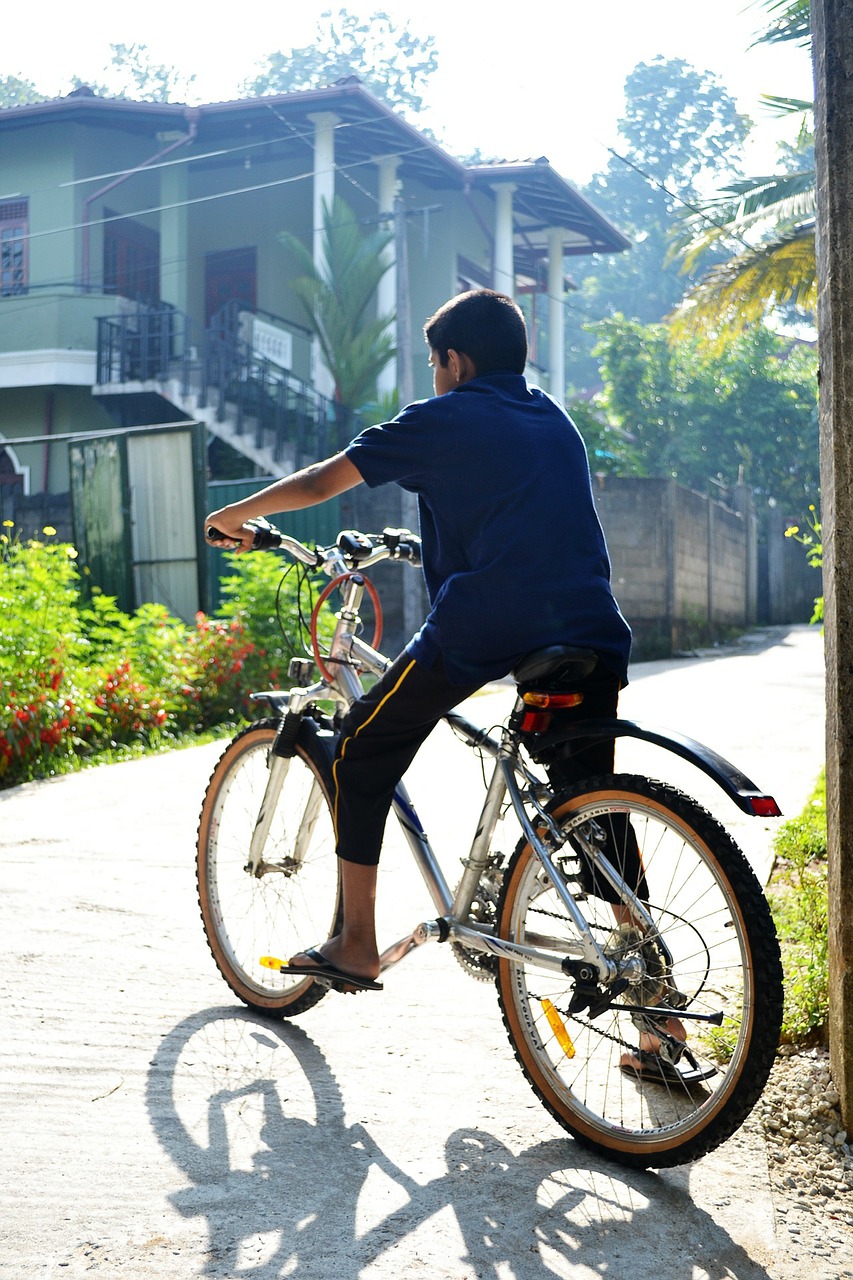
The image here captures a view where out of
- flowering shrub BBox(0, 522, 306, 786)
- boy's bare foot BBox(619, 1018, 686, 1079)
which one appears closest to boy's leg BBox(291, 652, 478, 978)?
boy's bare foot BBox(619, 1018, 686, 1079)

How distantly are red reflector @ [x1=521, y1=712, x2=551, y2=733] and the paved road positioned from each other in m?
0.91

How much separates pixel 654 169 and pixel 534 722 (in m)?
63.6

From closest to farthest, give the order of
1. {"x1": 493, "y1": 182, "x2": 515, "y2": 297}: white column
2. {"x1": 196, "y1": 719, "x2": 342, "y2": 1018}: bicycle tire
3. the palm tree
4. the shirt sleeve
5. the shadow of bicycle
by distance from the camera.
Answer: the shadow of bicycle
the shirt sleeve
{"x1": 196, "y1": 719, "x2": 342, "y2": 1018}: bicycle tire
the palm tree
{"x1": 493, "y1": 182, "x2": 515, "y2": 297}: white column

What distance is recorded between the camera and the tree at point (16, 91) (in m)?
44.9

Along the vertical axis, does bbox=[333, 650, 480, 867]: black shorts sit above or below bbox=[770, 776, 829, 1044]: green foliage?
above

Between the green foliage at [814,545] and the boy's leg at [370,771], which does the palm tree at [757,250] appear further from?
the boy's leg at [370,771]

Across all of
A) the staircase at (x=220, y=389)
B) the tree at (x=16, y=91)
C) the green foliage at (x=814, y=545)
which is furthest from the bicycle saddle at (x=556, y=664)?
the tree at (x=16, y=91)

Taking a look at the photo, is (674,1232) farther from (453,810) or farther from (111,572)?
(111,572)

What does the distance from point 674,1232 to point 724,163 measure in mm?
65667

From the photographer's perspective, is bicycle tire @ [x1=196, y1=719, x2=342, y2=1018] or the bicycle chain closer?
the bicycle chain

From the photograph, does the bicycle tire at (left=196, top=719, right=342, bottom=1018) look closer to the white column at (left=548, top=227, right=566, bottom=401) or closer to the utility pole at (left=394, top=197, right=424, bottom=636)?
the utility pole at (left=394, top=197, right=424, bottom=636)

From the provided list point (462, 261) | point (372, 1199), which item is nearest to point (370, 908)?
point (372, 1199)

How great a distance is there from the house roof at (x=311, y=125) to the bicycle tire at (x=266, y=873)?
16047 millimetres

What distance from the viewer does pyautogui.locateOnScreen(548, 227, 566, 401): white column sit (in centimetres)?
2428
